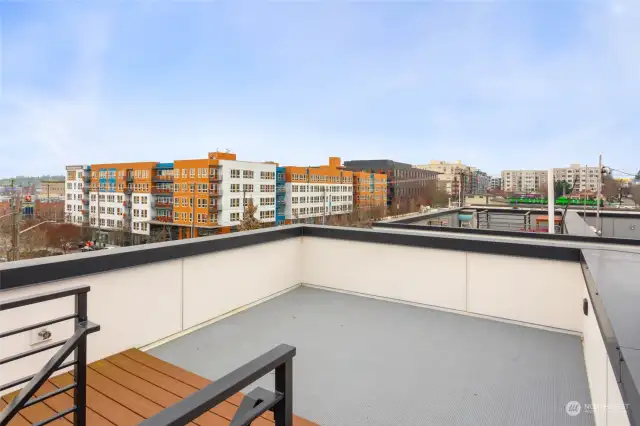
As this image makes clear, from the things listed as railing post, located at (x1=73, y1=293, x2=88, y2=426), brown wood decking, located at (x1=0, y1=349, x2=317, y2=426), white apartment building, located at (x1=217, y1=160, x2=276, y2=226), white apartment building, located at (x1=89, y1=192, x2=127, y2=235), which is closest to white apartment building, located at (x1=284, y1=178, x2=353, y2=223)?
white apartment building, located at (x1=217, y1=160, x2=276, y2=226)

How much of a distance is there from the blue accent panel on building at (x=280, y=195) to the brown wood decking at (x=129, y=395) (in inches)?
1572

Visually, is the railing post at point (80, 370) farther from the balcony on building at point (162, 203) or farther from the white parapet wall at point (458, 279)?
the balcony on building at point (162, 203)

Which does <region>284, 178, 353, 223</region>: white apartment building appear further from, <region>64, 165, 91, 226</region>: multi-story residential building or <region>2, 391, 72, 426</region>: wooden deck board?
<region>2, 391, 72, 426</region>: wooden deck board

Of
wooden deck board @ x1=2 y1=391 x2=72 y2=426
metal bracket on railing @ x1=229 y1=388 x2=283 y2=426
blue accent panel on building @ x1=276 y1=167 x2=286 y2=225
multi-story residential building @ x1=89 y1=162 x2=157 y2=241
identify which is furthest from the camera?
blue accent panel on building @ x1=276 y1=167 x2=286 y2=225

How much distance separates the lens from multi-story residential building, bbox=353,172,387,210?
4959 centimetres

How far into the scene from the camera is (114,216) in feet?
130

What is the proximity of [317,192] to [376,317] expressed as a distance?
42.7 meters

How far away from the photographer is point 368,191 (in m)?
50.9

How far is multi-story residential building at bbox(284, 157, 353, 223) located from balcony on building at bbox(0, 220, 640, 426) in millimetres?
36716

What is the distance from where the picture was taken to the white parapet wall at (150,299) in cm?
188

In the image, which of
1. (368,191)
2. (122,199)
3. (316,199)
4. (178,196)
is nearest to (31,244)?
(178,196)

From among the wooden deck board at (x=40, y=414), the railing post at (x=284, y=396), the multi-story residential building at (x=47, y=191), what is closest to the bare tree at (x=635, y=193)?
the railing post at (x=284, y=396)

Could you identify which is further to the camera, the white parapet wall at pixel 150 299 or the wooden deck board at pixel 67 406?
the white parapet wall at pixel 150 299

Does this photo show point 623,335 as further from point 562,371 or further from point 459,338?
point 459,338
